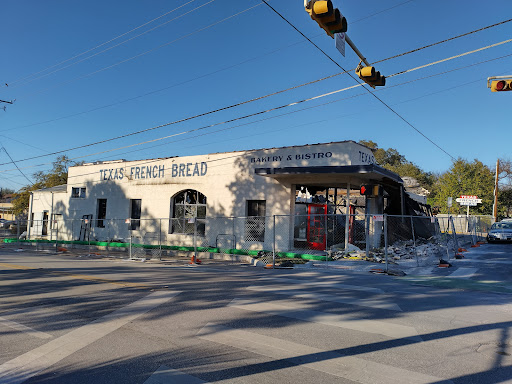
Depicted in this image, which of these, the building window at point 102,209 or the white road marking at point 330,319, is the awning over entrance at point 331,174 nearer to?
the white road marking at point 330,319

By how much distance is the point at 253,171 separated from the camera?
A: 66.8 feet

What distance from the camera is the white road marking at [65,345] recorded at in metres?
4.30

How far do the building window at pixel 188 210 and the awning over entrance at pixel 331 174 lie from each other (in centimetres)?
554

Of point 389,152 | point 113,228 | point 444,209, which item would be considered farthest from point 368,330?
point 389,152

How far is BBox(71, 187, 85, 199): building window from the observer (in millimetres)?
29156

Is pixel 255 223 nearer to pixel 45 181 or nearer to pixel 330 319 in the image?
pixel 330 319

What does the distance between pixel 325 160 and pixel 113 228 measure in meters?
16.1

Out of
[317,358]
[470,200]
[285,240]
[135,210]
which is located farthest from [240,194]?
[470,200]

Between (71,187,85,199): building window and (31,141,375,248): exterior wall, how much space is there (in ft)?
0.82

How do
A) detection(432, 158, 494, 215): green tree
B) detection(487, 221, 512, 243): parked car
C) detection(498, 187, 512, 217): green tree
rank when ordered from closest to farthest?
detection(487, 221, 512, 243): parked car → detection(432, 158, 494, 215): green tree → detection(498, 187, 512, 217): green tree

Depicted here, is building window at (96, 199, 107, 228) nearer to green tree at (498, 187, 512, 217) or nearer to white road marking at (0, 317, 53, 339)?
white road marking at (0, 317, 53, 339)

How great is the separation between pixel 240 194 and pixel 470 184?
1460 inches

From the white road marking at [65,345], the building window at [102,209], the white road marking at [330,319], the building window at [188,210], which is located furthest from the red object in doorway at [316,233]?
the building window at [102,209]

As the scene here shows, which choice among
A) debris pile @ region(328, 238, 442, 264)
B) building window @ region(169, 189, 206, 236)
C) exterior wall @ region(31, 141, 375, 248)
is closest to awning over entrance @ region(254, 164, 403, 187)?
exterior wall @ region(31, 141, 375, 248)
